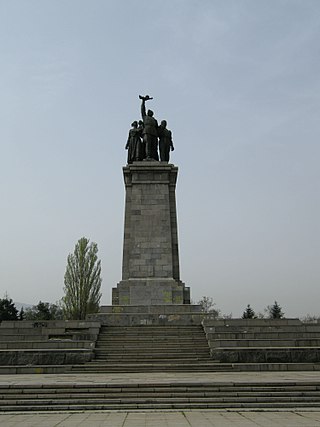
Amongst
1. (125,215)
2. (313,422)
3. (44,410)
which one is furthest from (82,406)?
(125,215)

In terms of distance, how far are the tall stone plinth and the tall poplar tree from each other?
21689mm

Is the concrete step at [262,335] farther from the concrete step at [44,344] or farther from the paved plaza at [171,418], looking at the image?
the paved plaza at [171,418]

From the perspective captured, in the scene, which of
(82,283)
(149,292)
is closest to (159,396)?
(149,292)

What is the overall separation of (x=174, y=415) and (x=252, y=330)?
31.6 feet

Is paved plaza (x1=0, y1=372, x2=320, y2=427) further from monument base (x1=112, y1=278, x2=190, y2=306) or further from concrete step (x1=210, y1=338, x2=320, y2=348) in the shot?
monument base (x1=112, y1=278, x2=190, y2=306)

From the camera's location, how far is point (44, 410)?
893 centimetres

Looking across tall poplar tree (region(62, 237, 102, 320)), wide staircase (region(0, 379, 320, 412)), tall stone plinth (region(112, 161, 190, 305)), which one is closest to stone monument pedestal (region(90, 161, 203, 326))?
tall stone plinth (region(112, 161, 190, 305))

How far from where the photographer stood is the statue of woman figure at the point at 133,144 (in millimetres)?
25438

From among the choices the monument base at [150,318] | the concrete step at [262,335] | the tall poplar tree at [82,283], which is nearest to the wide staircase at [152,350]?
the monument base at [150,318]

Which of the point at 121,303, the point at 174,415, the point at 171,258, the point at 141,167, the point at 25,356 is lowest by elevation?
the point at 174,415

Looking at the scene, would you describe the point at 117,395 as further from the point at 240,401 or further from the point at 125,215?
the point at 125,215

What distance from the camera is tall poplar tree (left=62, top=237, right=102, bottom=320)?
4347cm

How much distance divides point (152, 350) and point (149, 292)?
6459 mm

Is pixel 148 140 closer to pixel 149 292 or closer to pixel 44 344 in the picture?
pixel 149 292
